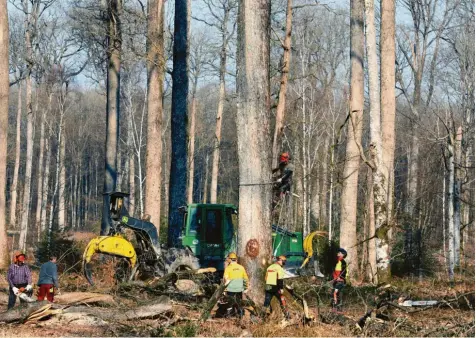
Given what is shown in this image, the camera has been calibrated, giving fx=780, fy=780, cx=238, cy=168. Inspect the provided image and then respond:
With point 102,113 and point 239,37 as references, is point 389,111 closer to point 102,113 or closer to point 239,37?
point 239,37

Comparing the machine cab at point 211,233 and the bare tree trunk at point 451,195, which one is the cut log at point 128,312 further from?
the bare tree trunk at point 451,195

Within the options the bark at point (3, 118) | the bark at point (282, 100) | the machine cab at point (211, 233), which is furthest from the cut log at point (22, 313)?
the bark at point (3, 118)

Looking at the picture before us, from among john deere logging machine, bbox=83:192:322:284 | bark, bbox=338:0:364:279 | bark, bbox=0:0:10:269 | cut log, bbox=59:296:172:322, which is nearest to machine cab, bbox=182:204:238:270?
john deere logging machine, bbox=83:192:322:284

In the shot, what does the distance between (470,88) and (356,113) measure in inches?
957

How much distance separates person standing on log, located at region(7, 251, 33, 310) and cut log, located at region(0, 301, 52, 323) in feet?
8.90

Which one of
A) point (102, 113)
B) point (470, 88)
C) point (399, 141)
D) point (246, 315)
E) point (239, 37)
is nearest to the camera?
point (246, 315)

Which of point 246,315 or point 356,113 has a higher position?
point 356,113

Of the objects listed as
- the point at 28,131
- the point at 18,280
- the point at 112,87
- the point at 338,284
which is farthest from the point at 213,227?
the point at 28,131

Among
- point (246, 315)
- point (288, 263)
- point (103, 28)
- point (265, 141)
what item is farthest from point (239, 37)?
point (103, 28)

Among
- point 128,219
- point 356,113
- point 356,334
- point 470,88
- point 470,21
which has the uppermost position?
point 470,21

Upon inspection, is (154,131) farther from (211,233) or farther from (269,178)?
(269,178)

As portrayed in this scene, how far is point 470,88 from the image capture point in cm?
4556

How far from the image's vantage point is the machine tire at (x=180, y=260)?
19209 millimetres

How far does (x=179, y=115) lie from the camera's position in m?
24.7
